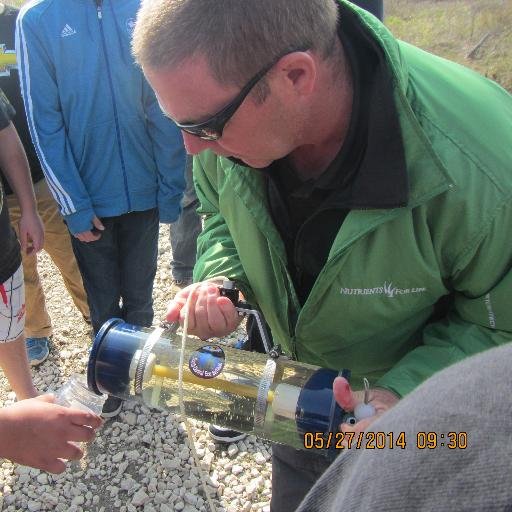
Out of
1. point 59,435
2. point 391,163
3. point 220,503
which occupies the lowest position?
point 220,503

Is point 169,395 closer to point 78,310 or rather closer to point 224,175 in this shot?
point 224,175

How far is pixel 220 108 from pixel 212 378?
792 mm

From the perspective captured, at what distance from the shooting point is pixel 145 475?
9.55 feet

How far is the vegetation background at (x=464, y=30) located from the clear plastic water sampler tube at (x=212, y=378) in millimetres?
7800

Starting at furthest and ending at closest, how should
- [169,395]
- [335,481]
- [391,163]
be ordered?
1. [169,395]
2. [391,163]
3. [335,481]

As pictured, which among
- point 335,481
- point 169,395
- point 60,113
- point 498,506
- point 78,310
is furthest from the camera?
point 78,310

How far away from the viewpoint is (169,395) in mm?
1760

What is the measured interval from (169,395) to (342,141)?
0.99 meters

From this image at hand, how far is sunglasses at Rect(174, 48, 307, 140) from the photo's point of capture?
4.33 ft

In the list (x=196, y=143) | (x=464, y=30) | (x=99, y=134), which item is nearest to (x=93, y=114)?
(x=99, y=134)

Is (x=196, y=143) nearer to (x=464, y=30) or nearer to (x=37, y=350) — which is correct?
(x=37, y=350)

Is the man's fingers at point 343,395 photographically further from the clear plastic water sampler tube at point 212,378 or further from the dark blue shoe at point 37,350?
the dark blue shoe at point 37,350

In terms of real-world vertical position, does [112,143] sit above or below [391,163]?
below

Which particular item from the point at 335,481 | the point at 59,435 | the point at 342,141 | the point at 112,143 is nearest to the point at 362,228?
the point at 342,141
